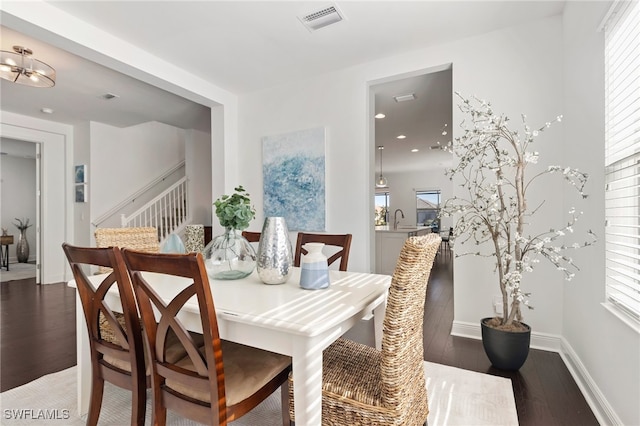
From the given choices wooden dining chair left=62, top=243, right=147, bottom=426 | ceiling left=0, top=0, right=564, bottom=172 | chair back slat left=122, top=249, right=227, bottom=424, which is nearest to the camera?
chair back slat left=122, top=249, right=227, bottom=424

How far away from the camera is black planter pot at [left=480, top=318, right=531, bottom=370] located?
2191mm

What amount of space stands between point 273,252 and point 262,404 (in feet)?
3.21

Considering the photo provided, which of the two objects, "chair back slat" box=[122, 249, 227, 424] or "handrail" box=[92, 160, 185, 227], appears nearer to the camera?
"chair back slat" box=[122, 249, 227, 424]

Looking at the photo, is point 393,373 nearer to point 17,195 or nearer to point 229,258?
point 229,258

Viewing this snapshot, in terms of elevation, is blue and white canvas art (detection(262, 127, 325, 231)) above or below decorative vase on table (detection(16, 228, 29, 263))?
above

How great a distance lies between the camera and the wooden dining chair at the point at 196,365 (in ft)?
3.65

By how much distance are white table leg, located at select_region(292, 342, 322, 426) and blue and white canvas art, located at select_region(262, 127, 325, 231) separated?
8.06ft

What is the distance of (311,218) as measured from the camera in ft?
11.9

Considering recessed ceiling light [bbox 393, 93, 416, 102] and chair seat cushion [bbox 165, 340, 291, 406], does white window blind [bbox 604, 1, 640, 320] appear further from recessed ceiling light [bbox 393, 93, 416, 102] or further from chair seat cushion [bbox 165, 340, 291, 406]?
recessed ceiling light [bbox 393, 93, 416, 102]

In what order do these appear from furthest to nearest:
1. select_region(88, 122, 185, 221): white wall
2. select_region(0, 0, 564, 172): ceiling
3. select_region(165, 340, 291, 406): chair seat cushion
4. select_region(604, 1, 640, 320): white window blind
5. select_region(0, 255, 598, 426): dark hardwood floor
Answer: select_region(88, 122, 185, 221): white wall < select_region(0, 0, 564, 172): ceiling < select_region(0, 255, 598, 426): dark hardwood floor < select_region(604, 1, 640, 320): white window blind < select_region(165, 340, 291, 406): chair seat cushion

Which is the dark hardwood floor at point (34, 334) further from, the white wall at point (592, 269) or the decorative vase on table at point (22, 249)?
the decorative vase on table at point (22, 249)

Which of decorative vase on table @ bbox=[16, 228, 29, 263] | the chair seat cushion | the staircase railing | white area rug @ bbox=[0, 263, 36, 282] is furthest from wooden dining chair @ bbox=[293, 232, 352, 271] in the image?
decorative vase on table @ bbox=[16, 228, 29, 263]

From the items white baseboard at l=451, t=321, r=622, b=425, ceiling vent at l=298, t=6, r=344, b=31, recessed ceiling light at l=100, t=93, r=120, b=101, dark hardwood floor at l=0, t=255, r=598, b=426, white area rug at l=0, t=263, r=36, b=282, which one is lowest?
white area rug at l=0, t=263, r=36, b=282

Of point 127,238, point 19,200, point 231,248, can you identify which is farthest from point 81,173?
point 231,248
